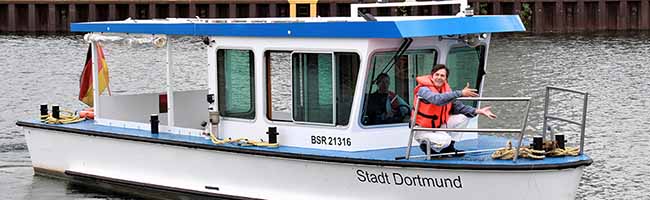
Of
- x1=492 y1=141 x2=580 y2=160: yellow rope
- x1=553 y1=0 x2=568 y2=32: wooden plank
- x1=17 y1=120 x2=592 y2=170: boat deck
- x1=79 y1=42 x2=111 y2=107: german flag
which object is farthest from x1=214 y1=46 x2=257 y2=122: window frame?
x1=553 y1=0 x2=568 y2=32: wooden plank

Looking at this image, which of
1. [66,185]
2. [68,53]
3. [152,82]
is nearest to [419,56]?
[66,185]

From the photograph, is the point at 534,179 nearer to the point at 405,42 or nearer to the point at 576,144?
the point at 405,42

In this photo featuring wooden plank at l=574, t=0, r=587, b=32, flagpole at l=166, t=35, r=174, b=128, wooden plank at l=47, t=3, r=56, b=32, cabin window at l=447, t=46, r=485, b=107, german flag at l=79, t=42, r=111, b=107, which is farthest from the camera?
wooden plank at l=47, t=3, r=56, b=32

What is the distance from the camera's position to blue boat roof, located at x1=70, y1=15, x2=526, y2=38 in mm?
13172

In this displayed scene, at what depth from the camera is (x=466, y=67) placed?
14.1 metres

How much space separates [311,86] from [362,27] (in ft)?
3.60

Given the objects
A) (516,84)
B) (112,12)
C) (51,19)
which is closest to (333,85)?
(516,84)

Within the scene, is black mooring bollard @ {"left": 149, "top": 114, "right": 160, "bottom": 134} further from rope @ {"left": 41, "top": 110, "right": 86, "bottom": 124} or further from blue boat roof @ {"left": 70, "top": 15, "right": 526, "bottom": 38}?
rope @ {"left": 41, "top": 110, "right": 86, "bottom": 124}

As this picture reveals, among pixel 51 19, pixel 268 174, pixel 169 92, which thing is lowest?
pixel 268 174

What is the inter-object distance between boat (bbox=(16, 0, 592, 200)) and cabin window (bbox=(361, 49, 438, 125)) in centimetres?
1

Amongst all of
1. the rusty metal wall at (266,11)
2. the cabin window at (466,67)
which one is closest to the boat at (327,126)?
the cabin window at (466,67)

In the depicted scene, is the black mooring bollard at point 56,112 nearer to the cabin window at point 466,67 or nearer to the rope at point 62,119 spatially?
the rope at point 62,119

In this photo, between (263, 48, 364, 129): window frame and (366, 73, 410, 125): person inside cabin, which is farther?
(366, 73, 410, 125): person inside cabin

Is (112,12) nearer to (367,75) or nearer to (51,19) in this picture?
(51,19)
